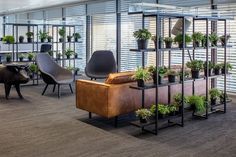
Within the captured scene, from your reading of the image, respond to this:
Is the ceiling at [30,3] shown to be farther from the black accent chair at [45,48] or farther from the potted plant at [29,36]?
the black accent chair at [45,48]

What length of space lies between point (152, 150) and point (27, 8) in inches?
351

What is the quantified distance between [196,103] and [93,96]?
1.56 m

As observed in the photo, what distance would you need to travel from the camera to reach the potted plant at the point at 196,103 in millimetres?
5055

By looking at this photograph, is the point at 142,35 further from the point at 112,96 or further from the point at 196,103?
the point at 196,103

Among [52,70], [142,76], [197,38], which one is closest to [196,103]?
[197,38]

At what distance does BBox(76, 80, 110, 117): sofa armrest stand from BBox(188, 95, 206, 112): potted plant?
1.38 m

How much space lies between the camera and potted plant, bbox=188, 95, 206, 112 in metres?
5.05

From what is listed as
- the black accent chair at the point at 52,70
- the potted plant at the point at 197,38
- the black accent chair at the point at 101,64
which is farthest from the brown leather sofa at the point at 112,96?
the black accent chair at the point at 101,64

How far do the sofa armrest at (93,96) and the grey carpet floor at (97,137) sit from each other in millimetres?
238

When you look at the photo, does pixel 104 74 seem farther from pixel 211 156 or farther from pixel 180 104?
pixel 211 156

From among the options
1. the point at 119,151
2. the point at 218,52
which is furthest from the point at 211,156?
the point at 218,52

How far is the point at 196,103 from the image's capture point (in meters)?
5.05

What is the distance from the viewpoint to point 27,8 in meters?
11.4

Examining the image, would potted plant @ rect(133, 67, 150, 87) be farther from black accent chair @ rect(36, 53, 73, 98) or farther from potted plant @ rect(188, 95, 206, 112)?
black accent chair @ rect(36, 53, 73, 98)
